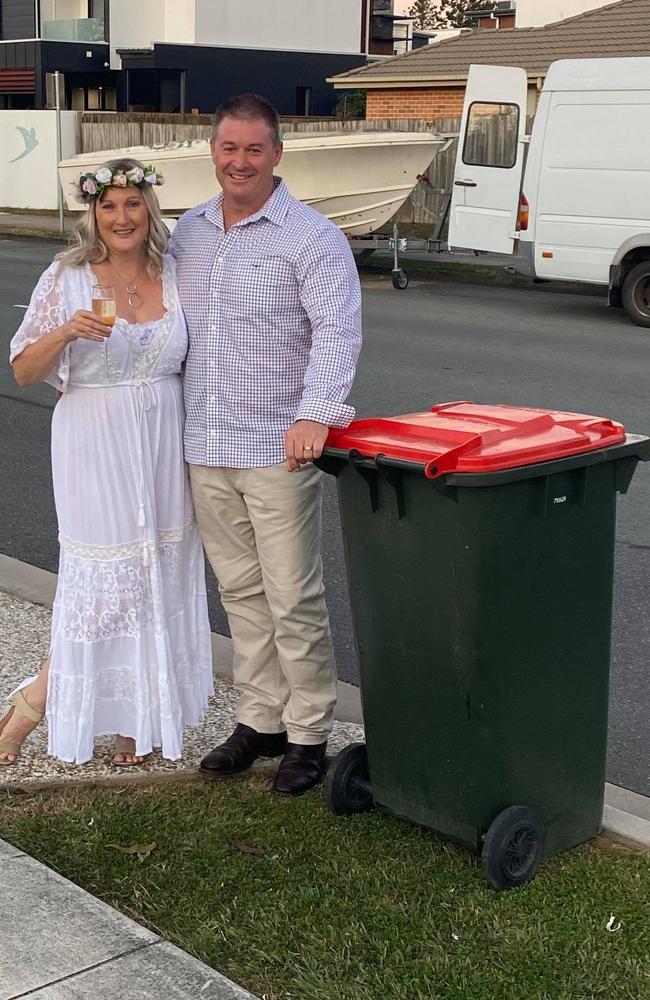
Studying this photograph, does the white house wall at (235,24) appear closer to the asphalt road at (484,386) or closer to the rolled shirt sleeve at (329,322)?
the asphalt road at (484,386)

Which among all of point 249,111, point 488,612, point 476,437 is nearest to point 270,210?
point 249,111

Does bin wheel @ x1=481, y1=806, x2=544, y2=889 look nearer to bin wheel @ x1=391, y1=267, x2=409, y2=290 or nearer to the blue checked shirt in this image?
the blue checked shirt

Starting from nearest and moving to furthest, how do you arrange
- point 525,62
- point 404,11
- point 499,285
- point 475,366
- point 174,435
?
point 174,435 → point 475,366 → point 499,285 → point 525,62 → point 404,11

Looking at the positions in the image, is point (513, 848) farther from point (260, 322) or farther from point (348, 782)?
point (260, 322)

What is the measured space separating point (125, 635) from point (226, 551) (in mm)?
372

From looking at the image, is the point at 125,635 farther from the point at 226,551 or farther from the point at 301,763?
the point at 301,763

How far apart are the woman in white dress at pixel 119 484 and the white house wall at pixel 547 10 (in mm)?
29533

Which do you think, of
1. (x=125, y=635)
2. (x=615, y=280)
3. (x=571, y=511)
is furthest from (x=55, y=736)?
(x=615, y=280)

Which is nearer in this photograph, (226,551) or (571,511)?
(571,511)

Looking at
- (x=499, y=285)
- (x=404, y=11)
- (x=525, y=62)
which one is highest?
(x=404, y=11)

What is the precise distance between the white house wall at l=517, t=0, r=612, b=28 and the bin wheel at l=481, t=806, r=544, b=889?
3020 cm

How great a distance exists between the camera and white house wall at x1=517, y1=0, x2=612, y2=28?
30.8 metres

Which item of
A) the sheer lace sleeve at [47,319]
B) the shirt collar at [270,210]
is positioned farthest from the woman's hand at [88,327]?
the shirt collar at [270,210]

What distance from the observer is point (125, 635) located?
12.2 ft
